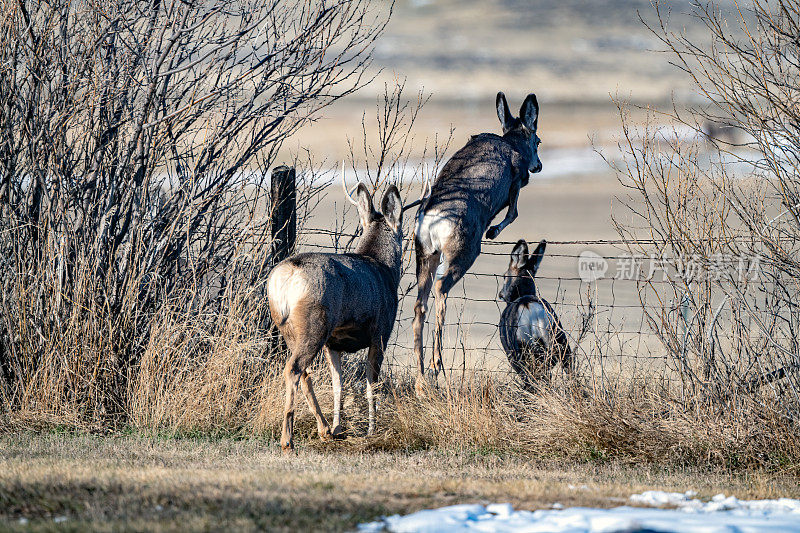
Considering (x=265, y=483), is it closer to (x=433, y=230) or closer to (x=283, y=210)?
(x=433, y=230)

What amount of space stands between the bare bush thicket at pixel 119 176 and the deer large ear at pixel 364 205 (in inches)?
48.8

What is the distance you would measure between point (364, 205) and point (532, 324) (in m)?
2.14

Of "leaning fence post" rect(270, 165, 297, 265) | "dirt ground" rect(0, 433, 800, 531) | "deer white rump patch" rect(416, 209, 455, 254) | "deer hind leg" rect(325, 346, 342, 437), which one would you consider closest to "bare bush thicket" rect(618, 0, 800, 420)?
"dirt ground" rect(0, 433, 800, 531)

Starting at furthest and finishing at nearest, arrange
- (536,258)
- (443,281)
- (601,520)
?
(536,258)
(443,281)
(601,520)

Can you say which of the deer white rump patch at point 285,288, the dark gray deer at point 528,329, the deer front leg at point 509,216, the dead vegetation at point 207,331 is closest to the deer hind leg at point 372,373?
the dead vegetation at point 207,331

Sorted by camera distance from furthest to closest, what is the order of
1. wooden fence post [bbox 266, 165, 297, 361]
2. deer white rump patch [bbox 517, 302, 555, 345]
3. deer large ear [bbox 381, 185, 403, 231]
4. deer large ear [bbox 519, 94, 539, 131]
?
wooden fence post [bbox 266, 165, 297, 361]
deer large ear [bbox 519, 94, 539, 131]
deer white rump patch [bbox 517, 302, 555, 345]
deer large ear [bbox 381, 185, 403, 231]

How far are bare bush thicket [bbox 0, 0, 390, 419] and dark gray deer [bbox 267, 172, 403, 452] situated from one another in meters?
1.31

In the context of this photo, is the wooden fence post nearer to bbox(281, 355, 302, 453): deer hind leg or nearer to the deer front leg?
the deer front leg

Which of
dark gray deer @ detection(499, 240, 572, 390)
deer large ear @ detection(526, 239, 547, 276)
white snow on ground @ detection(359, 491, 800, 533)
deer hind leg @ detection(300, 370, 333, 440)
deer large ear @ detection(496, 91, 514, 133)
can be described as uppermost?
deer large ear @ detection(496, 91, 514, 133)

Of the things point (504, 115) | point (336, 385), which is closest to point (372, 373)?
point (336, 385)

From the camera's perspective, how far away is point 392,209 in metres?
8.66

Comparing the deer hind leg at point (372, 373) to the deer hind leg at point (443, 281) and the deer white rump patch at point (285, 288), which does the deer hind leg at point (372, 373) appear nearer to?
the deer hind leg at point (443, 281)

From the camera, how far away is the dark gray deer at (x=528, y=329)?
8758 mm

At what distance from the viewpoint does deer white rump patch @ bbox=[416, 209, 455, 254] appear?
28.7 feet
